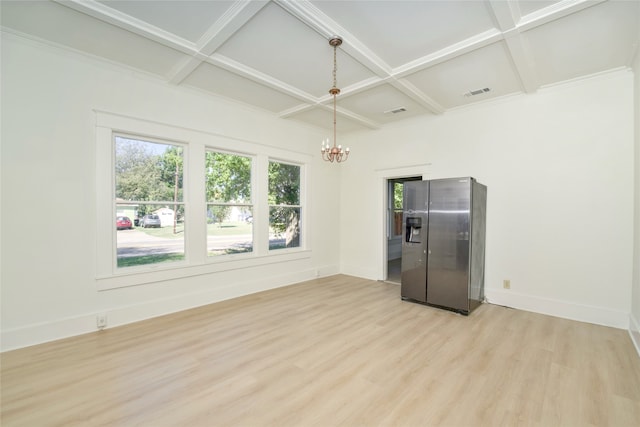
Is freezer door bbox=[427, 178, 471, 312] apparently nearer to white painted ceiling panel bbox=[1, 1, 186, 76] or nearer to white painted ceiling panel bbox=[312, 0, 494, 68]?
white painted ceiling panel bbox=[312, 0, 494, 68]

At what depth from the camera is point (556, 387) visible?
2240 mm

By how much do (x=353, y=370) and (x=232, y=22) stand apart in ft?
10.9

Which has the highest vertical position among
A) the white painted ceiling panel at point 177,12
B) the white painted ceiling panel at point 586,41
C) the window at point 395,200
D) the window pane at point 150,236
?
the white painted ceiling panel at point 177,12

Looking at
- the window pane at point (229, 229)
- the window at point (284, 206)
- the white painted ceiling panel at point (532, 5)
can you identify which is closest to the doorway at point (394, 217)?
the window at point (284, 206)

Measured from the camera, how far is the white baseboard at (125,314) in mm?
2795

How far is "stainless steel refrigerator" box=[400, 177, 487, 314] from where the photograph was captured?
3.80 m

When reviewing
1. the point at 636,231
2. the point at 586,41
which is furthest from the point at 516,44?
the point at 636,231

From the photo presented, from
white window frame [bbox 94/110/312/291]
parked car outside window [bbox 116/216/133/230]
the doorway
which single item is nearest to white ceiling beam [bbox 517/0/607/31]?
white window frame [bbox 94/110/312/291]

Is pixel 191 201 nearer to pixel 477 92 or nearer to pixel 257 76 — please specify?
pixel 257 76

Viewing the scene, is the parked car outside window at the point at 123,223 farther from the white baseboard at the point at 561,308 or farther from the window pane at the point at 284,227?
the white baseboard at the point at 561,308

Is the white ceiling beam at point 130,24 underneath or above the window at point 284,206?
above

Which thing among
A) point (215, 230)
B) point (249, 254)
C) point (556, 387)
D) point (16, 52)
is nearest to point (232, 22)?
point (16, 52)

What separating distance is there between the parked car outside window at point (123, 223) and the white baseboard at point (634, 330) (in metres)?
5.75

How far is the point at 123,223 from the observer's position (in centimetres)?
351
